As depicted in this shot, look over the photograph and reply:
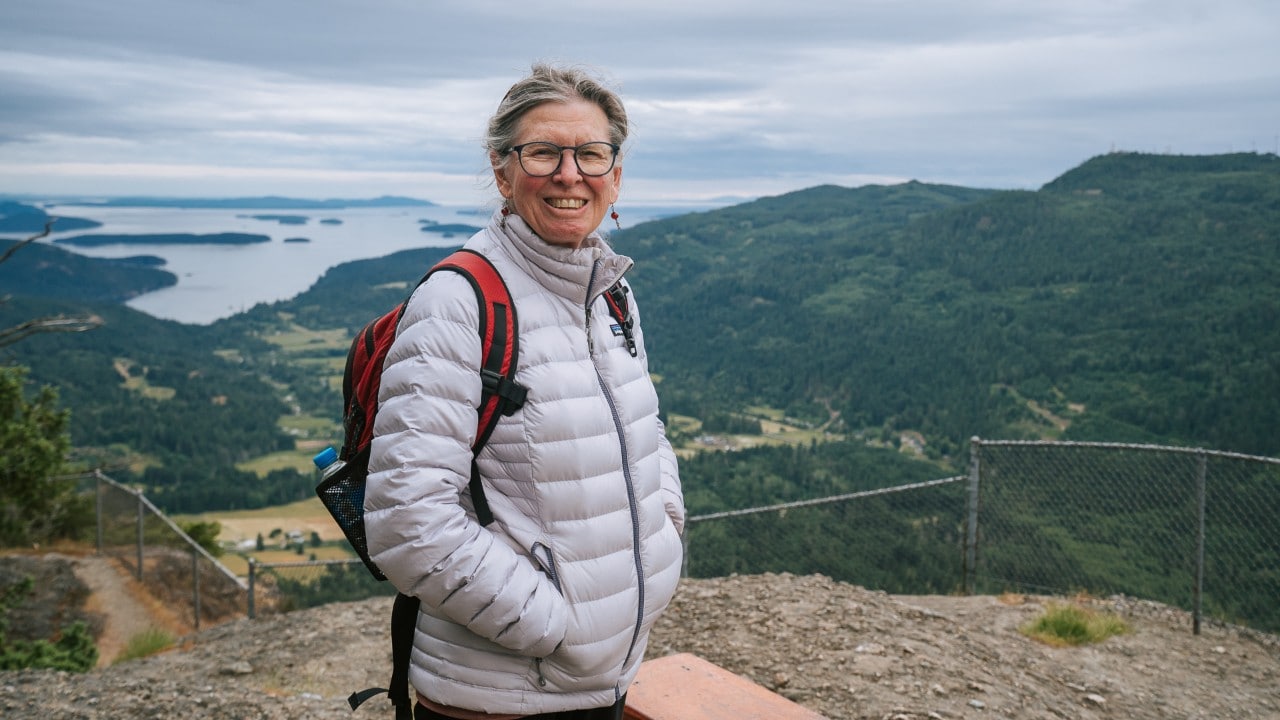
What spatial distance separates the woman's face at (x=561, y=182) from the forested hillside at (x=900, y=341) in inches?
1372

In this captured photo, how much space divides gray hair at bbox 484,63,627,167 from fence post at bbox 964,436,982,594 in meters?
5.32

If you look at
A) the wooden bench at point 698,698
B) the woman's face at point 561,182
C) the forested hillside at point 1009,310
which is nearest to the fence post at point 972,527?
the wooden bench at point 698,698

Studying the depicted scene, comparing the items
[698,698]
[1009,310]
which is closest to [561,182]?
[698,698]

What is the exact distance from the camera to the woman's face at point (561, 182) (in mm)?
1785

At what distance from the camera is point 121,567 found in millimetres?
11141

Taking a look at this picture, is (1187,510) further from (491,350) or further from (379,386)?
(379,386)

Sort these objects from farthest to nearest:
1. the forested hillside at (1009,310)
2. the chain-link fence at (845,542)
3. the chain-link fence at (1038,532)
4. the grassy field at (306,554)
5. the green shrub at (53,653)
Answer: the forested hillside at (1009,310), the grassy field at (306,554), the chain-link fence at (845,542), the green shrub at (53,653), the chain-link fence at (1038,532)

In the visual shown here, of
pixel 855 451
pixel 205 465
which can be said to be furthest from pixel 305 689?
pixel 205 465

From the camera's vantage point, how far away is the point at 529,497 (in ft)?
5.55

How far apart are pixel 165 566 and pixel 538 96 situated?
35.8 ft

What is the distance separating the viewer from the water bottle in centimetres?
172

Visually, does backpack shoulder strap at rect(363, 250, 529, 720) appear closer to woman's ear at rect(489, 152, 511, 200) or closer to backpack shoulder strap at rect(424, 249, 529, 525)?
backpack shoulder strap at rect(424, 249, 529, 525)

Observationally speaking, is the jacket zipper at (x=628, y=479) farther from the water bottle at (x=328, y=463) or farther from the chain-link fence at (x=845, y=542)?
the chain-link fence at (x=845, y=542)

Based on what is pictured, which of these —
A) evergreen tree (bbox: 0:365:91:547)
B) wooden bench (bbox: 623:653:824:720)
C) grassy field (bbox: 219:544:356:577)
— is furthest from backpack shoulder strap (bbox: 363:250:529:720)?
grassy field (bbox: 219:544:356:577)
